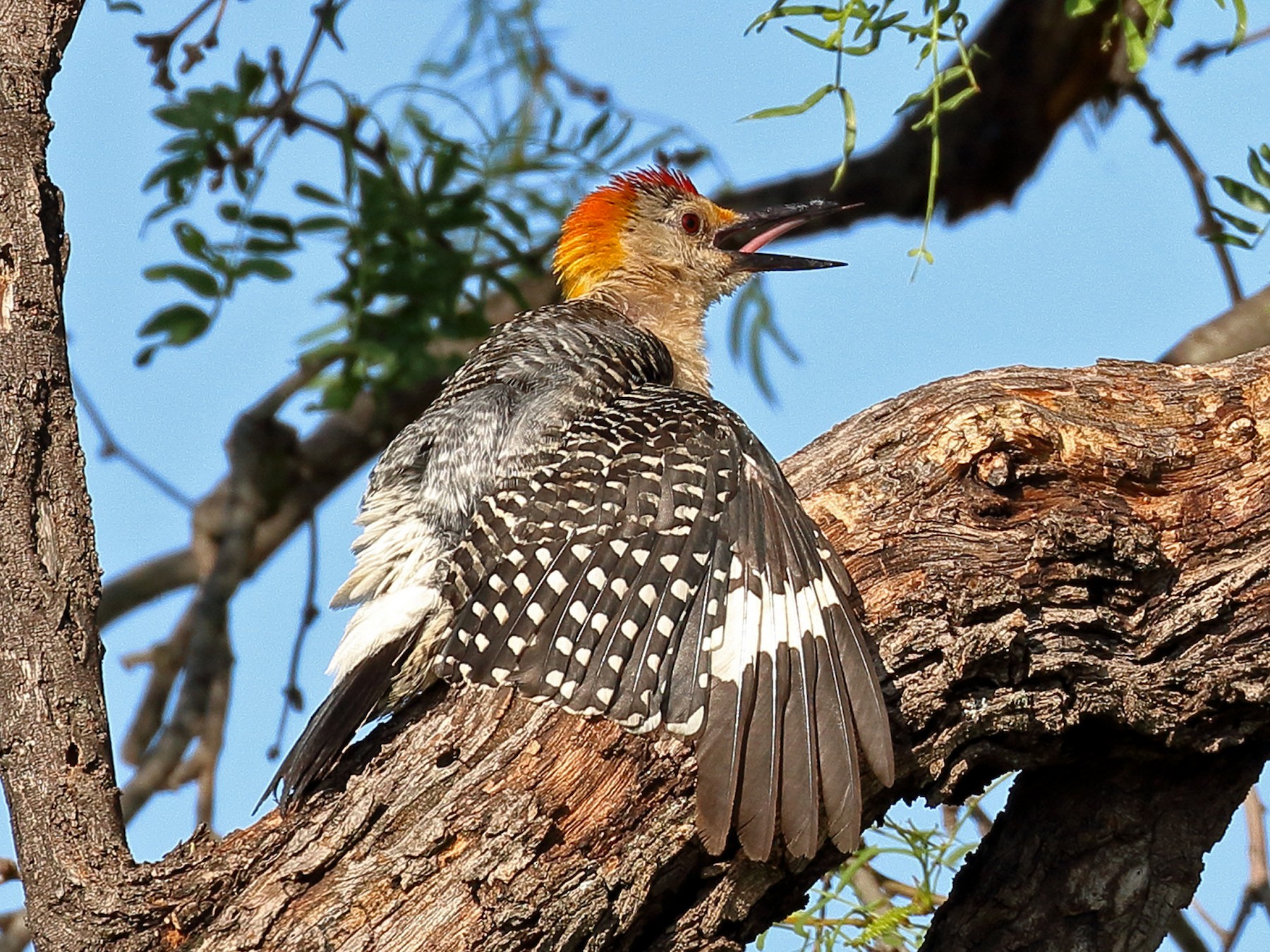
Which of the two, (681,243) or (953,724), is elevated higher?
(681,243)

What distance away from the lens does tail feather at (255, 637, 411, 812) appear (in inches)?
134

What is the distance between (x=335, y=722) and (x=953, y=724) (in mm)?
1331

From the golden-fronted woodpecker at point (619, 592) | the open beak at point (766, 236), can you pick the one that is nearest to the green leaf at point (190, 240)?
the golden-fronted woodpecker at point (619, 592)

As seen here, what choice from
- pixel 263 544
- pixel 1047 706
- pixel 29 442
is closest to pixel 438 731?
pixel 29 442

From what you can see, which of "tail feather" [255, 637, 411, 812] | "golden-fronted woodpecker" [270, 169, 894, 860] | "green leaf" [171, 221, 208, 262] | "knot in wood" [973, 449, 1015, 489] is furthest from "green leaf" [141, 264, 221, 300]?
"knot in wood" [973, 449, 1015, 489]

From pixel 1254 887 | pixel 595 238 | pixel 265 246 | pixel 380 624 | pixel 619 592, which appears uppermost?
pixel 265 246

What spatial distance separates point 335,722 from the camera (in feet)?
11.6

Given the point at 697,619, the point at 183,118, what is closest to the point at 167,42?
the point at 183,118

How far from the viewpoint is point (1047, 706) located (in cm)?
356

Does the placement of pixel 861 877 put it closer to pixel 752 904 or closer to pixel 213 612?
pixel 752 904

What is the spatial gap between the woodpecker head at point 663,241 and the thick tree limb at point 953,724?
178cm

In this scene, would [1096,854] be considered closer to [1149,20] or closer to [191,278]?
[1149,20]

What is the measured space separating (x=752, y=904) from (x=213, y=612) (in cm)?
328

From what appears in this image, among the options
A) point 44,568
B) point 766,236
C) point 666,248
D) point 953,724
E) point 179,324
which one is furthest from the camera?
point 766,236
